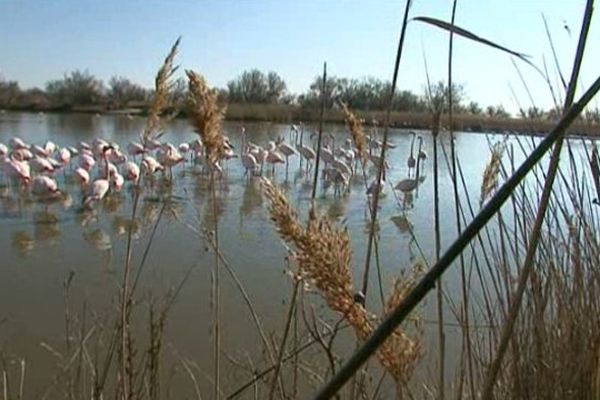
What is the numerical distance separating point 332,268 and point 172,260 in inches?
201

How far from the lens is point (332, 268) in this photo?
1.55 ft

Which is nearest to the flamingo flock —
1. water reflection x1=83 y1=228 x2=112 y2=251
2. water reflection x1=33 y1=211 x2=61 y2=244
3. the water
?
the water

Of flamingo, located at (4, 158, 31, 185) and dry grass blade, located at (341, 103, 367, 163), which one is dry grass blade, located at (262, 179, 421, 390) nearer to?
dry grass blade, located at (341, 103, 367, 163)

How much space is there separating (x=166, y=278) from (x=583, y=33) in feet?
15.2

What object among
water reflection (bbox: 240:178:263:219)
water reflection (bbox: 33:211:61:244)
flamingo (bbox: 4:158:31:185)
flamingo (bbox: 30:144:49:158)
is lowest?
water reflection (bbox: 33:211:61:244)

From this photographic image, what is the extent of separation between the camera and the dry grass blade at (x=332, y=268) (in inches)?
18.6

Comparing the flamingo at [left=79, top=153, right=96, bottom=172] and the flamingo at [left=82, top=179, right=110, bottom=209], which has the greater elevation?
the flamingo at [left=79, top=153, right=96, bottom=172]

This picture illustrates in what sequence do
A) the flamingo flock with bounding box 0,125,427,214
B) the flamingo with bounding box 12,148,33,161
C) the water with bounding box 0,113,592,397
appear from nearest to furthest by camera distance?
the water with bounding box 0,113,592,397, the flamingo flock with bounding box 0,125,427,214, the flamingo with bounding box 12,148,33,161

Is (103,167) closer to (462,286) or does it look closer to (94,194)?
(94,194)

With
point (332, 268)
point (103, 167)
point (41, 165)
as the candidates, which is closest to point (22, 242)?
point (103, 167)

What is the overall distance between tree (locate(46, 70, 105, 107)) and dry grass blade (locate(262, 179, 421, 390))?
111 ft

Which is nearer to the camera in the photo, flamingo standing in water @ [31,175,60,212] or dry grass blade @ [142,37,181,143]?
dry grass blade @ [142,37,181,143]

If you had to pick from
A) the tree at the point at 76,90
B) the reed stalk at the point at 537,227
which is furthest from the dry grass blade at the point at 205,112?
the tree at the point at 76,90

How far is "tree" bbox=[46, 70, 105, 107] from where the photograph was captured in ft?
108
